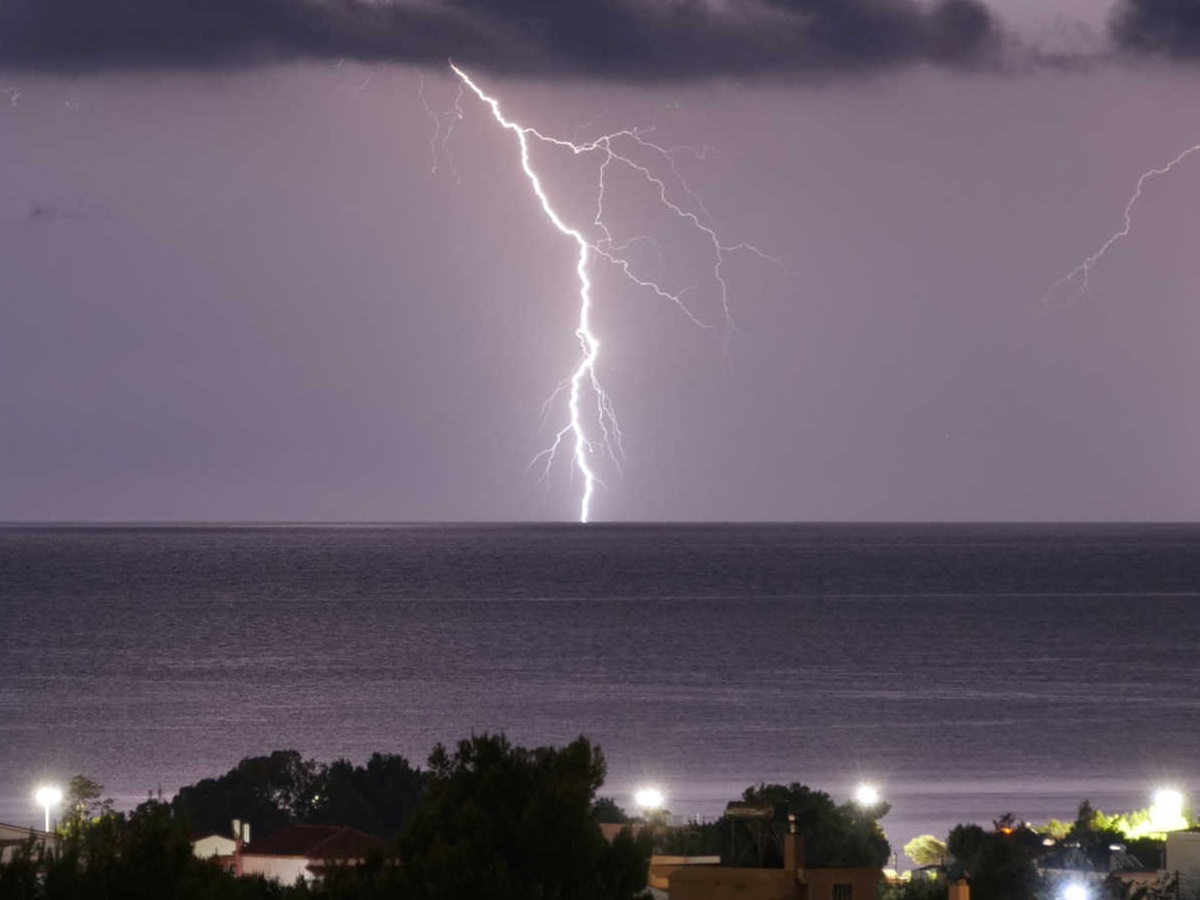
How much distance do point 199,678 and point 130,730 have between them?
62.5 ft

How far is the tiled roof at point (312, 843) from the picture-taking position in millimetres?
25500

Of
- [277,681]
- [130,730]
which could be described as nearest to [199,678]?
[277,681]

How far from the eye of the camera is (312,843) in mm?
26375

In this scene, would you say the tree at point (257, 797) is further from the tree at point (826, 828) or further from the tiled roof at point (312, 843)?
Result: the tiled roof at point (312, 843)

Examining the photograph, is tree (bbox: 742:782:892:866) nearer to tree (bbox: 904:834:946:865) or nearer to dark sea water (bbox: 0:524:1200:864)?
tree (bbox: 904:834:946:865)

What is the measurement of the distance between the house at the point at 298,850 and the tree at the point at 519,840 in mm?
8623

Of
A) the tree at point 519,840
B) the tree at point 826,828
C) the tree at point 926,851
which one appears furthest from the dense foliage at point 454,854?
the tree at point 926,851

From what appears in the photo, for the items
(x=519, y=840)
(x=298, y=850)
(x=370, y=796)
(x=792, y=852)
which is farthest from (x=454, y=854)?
(x=370, y=796)

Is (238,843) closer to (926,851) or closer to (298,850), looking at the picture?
(298,850)

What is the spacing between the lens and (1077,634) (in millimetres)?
111812

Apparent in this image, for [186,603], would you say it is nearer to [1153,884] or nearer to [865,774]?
[865,774]

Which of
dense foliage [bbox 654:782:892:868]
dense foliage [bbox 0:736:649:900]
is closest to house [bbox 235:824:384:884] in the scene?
dense foliage [bbox 654:782:892:868]

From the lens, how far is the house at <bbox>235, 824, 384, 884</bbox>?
2545 centimetres

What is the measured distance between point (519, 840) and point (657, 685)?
213 ft
